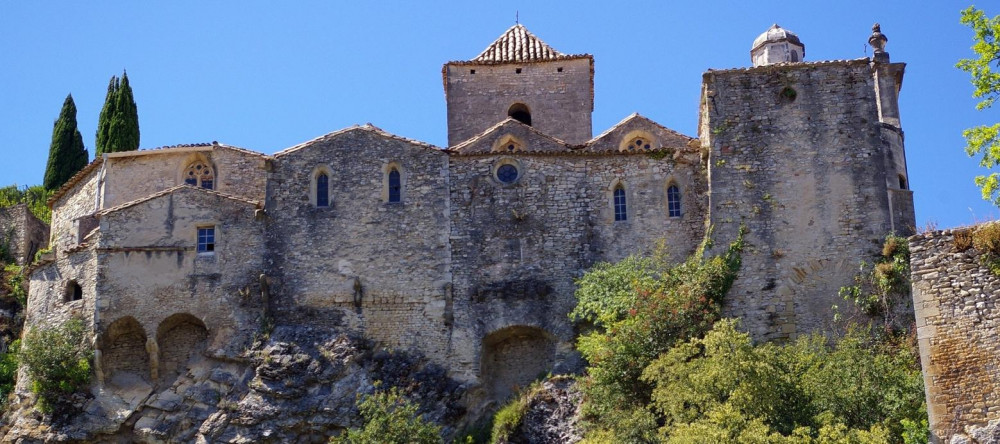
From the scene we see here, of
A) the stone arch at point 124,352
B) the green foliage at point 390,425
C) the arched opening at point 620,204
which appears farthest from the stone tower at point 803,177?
the stone arch at point 124,352

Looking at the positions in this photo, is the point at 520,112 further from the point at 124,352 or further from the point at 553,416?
the point at 124,352

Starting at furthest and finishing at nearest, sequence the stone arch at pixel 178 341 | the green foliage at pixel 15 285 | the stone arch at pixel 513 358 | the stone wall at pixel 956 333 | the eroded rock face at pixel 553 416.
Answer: the green foliage at pixel 15 285 < the stone arch at pixel 178 341 < the stone arch at pixel 513 358 < the eroded rock face at pixel 553 416 < the stone wall at pixel 956 333

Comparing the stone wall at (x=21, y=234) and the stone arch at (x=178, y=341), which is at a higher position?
the stone wall at (x=21, y=234)

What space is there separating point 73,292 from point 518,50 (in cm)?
1634

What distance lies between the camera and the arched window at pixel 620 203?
37.1 meters

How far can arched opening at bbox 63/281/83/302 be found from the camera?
123ft

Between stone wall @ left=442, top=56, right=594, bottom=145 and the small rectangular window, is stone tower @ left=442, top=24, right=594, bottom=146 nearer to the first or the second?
stone wall @ left=442, top=56, right=594, bottom=145

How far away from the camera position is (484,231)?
3725 cm

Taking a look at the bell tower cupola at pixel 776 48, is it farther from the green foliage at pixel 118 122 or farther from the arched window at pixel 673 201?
the green foliage at pixel 118 122

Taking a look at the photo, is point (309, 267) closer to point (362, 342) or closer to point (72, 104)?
point (362, 342)

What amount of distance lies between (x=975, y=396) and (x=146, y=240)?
21.8 metres

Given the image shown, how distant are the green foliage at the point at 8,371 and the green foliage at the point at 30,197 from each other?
983 centimetres

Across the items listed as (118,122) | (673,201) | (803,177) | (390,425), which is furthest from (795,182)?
(118,122)

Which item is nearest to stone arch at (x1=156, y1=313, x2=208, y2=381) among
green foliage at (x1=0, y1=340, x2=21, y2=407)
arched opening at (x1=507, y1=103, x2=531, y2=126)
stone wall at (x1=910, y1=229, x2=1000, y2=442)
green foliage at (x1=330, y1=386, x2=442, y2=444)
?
green foliage at (x1=0, y1=340, x2=21, y2=407)
